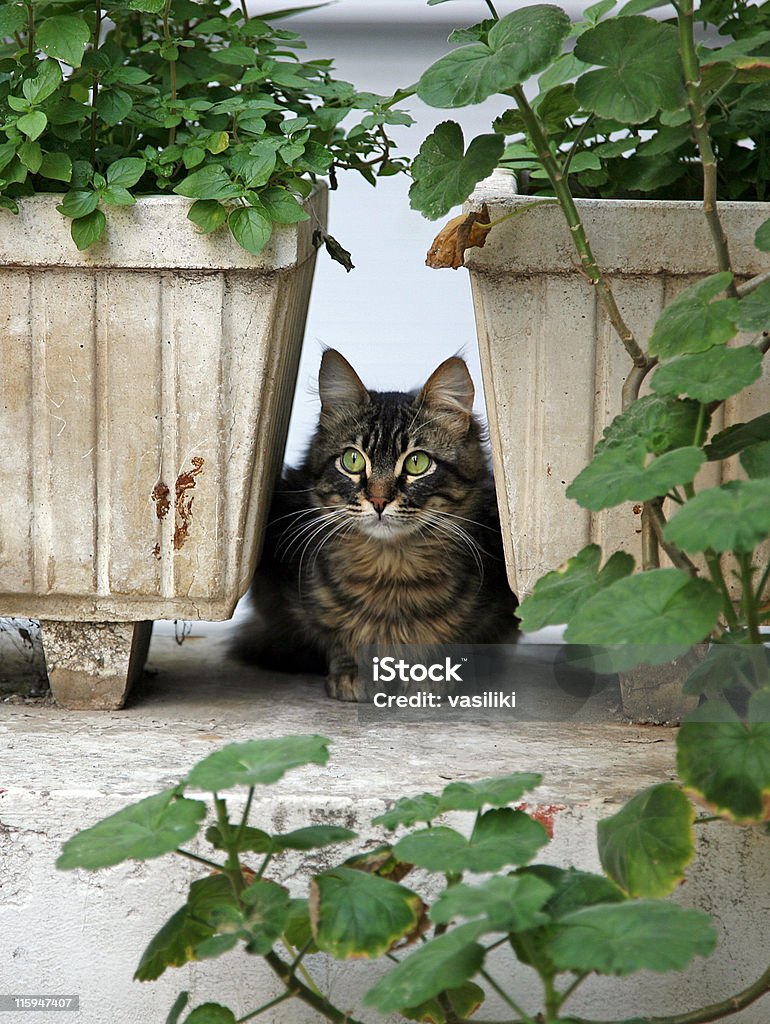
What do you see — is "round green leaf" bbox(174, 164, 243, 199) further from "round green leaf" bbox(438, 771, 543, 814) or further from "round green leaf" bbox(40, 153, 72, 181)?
"round green leaf" bbox(438, 771, 543, 814)

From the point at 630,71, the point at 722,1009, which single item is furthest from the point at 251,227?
the point at 722,1009

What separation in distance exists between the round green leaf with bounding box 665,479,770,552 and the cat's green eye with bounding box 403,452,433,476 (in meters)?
0.83

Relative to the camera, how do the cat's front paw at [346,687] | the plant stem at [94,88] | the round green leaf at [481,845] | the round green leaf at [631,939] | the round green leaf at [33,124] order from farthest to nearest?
the cat's front paw at [346,687], the plant stem at [94,88], the round green leaf at [33,124], the round green leaf at [481,845], the round green leaf at [631,939]

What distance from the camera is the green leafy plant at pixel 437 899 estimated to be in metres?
0.78

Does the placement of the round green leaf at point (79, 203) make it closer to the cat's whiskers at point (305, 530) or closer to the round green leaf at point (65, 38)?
the round green leaf at point (65, 38)

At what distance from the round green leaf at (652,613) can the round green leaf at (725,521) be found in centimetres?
5

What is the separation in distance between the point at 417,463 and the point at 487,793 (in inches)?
32.2

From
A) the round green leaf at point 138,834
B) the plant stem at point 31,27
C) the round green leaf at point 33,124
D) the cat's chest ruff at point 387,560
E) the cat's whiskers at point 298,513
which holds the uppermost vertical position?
the plant stem at point 31,27

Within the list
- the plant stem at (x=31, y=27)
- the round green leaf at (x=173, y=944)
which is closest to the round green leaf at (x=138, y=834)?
the round green leaf at (x=173, y=944)

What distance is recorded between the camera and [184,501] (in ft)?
4.67

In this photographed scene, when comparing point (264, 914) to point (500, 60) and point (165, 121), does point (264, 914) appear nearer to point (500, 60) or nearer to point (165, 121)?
point (500, 60)

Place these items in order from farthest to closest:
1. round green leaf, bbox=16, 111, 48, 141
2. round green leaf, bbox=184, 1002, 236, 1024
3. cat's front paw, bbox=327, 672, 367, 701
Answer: cat's front paw, bbox=327, 672, 367, 701, round green leaf, bbox=16, 111, 48, 141, round green leaf, bbox=184, 1002, 236, 1024

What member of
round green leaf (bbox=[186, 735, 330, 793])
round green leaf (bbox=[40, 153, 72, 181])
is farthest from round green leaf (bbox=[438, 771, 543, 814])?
round green leaf (bbox=[40, 153, 72, 181])

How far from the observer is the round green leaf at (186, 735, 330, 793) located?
2.69 feet
